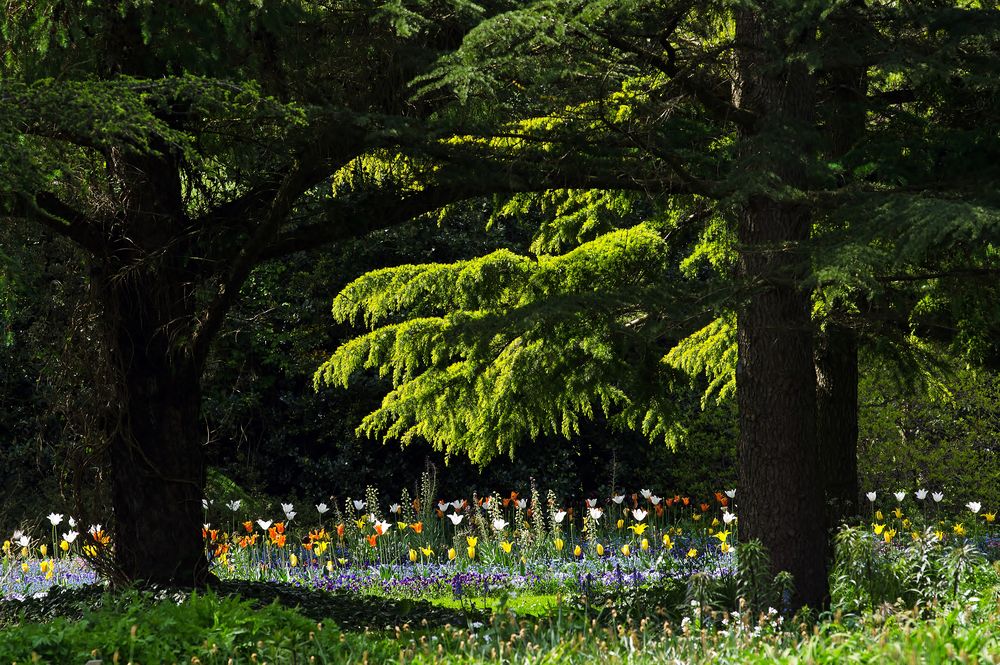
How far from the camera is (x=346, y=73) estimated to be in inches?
280

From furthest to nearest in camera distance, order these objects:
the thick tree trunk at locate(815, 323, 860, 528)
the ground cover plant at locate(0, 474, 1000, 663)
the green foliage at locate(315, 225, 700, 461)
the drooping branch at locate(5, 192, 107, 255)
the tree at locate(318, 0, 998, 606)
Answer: the thick tree trunk at locate(815, 323, 860, 528)
the green foliage at locate(315, 225, 700, 461)
the drooping branch at locate(5, 192, 107, 255)
the tree at locate(318, 0, 998, 606)
the ground cover plant at locate(0, 474, 1000, 663)

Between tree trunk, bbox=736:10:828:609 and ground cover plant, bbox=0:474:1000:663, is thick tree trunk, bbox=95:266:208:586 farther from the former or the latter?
tree trunk, bbox=736:10:828:609

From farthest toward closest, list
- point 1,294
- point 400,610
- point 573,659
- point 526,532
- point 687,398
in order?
point 687,398 → point 526,532 → point 400,610 → point 1,294 → point 573,659

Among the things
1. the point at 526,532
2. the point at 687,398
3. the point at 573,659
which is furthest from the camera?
the point at 687,398

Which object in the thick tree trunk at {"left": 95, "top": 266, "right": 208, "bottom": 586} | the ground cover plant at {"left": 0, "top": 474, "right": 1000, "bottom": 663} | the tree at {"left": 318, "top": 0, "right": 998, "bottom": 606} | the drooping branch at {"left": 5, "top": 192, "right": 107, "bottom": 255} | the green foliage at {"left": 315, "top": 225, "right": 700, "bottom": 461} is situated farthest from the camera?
the green foliage at {"left": 315, "top": 225, "right": 700, "bottom": 461}

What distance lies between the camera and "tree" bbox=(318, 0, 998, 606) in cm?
553

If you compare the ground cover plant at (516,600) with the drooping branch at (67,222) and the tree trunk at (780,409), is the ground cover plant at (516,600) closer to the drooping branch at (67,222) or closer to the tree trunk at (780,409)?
the tree trunk at (780,409)

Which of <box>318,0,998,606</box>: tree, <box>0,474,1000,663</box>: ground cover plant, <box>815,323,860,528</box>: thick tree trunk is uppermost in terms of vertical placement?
<box>318,0,998,606</box>: tree

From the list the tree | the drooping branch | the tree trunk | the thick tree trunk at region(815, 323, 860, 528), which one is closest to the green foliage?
the tree

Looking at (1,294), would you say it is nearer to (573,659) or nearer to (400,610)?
(400,610)

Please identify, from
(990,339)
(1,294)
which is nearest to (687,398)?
(990,339)

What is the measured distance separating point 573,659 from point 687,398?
8.88m

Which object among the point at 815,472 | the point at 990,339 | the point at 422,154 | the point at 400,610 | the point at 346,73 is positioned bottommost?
the point at 400,610

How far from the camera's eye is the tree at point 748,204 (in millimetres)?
5531
